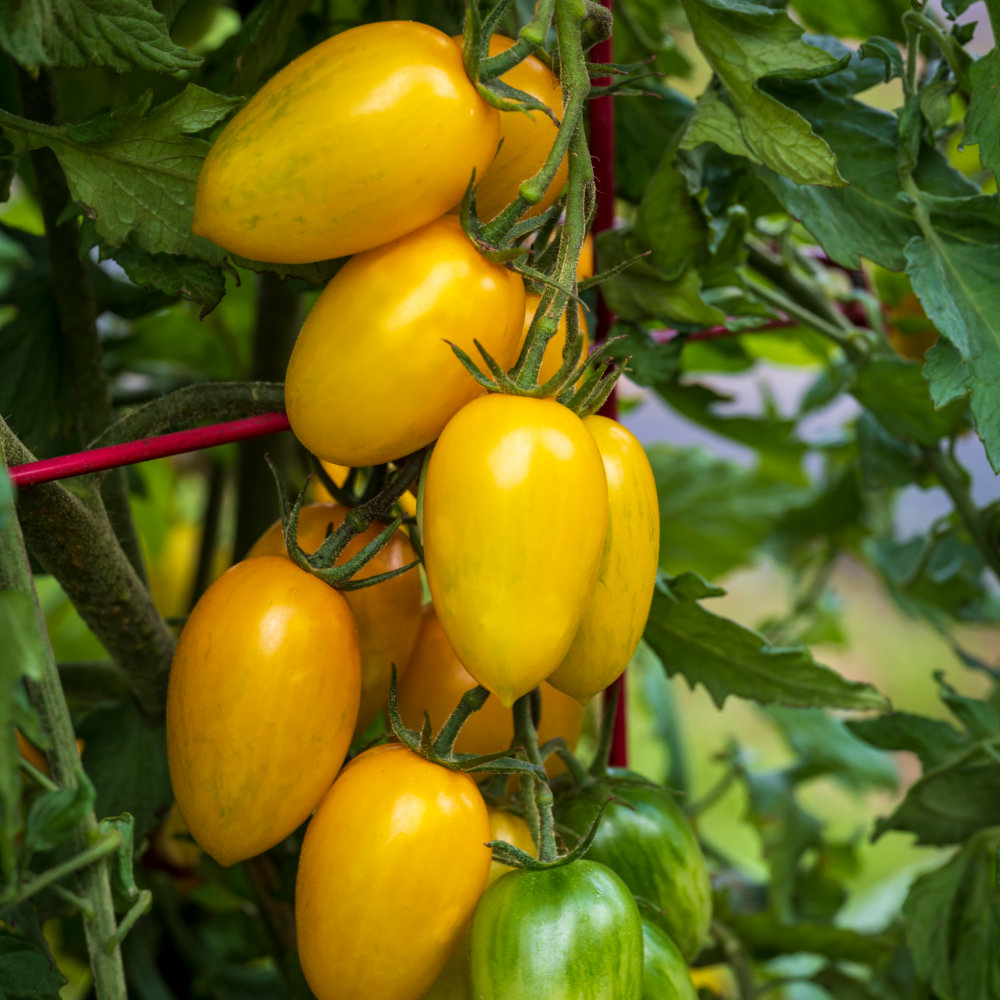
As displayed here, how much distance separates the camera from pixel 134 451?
1.20 feet

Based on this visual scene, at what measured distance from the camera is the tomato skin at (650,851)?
0.44 meters

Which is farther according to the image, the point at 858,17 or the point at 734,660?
the point at 858,17

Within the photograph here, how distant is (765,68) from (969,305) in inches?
5.3

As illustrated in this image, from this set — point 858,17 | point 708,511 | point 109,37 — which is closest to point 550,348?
point 109,37

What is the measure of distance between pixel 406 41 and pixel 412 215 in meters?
0.05

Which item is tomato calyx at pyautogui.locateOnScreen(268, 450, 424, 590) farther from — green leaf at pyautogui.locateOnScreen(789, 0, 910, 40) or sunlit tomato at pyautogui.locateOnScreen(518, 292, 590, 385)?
green leaf at pyautogui.locateOnScreen(789, 0, 910, 40)

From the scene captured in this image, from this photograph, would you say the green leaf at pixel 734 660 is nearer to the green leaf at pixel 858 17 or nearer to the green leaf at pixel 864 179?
the green leaf at pixel 864 179

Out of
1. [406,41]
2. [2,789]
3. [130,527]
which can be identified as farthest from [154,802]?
[406,41]

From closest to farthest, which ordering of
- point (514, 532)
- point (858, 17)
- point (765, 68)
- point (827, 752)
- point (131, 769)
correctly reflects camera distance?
point (514, 532) < point (765, 68) < point (131, 769) < point (858, 17) < point (827, 752)

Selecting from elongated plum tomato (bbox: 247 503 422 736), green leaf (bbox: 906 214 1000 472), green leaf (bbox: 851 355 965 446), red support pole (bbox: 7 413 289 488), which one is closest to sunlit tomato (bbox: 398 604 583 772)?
elongated plum tomato (bbox: 247 503 422 736)

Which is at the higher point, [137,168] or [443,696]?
[137,168]

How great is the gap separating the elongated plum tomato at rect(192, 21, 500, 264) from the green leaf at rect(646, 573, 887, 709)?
22cm

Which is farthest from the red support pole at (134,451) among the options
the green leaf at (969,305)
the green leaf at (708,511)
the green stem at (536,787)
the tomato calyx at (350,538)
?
the green leaf at (708,511)

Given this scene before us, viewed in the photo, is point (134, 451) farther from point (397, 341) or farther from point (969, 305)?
point (969, 305)
